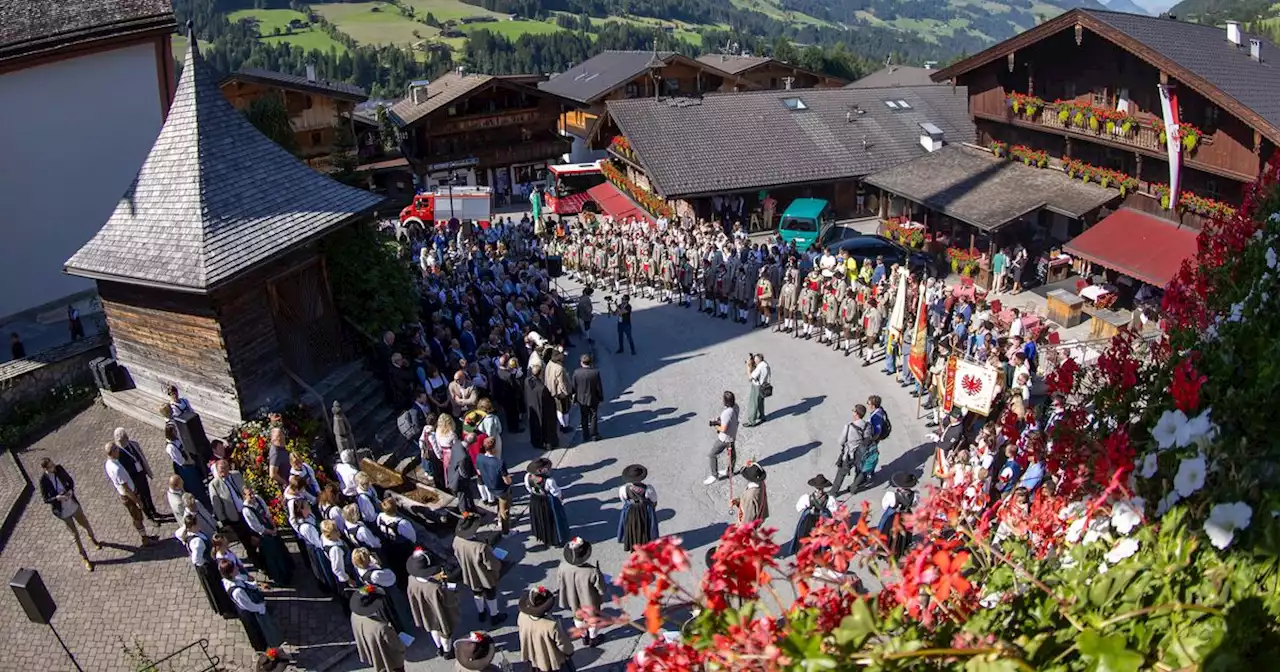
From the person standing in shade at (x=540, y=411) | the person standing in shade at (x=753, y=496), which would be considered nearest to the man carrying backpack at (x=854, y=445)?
the person standing in shade at (x=753, y=496)

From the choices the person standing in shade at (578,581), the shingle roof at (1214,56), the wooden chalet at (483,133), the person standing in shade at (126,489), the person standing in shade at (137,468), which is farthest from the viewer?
the wooden chalet at (483,133)

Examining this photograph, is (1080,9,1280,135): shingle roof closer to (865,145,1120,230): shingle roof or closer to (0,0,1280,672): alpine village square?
(0,0,1280,672): alpine village square

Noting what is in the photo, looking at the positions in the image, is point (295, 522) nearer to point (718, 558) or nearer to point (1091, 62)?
point (718, 558)

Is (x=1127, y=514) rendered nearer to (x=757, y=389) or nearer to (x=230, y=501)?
(x=230, y=501)

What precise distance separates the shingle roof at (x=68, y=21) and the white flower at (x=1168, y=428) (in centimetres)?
2406

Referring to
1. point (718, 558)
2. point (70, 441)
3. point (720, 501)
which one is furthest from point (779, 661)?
point (70, 441)

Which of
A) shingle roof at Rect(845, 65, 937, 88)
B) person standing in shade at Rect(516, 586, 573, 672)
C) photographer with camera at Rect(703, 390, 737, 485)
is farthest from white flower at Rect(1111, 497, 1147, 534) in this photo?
shingle roof at Rect(845, 65, 937, 88)

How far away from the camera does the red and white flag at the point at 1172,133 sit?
67.9 ft

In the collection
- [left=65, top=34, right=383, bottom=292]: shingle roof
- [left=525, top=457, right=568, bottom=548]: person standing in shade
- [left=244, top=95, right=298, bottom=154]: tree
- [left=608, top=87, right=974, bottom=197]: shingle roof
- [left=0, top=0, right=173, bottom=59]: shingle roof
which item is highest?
[left=0, top=0, right=173, bottom=59]: shingle roof

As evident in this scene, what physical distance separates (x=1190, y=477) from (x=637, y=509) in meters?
8.95

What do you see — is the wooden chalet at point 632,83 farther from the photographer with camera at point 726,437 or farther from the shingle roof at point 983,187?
the photographer with camera at point 726,437

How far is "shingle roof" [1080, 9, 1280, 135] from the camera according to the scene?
20188 millimetres

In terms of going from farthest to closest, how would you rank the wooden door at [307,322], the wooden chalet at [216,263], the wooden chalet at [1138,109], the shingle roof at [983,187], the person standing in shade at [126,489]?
the shingle roof at [983,187], the wooden chalet at [1138,109], the wooden door at [307,322], the wooden chalet at [216,263], the person standing in shade at [126,489]

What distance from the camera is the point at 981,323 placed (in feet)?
55.8
